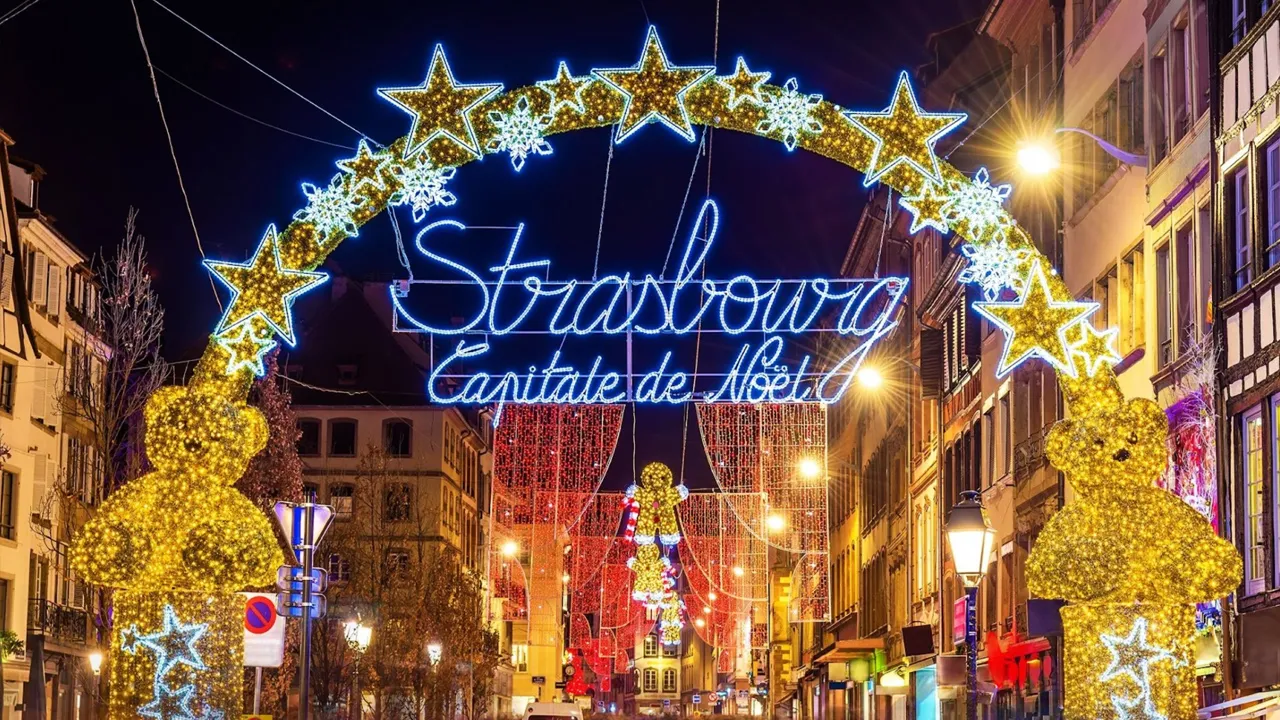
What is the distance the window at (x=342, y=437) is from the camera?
87812 millimetres

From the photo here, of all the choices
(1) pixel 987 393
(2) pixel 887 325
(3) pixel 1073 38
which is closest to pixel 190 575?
(2) pixel 887 325

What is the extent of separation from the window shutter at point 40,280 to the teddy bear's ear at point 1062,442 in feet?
127

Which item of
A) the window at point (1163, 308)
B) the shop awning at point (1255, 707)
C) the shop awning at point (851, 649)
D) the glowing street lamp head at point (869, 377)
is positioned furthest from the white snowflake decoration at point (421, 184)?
the shop awning at point (851, 649)

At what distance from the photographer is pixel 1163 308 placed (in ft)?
92.4

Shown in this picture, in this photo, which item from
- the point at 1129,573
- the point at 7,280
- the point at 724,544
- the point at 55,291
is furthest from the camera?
the point at 724,544

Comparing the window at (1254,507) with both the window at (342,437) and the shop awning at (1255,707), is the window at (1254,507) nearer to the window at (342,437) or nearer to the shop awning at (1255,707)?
the shop awning at (1255,707)

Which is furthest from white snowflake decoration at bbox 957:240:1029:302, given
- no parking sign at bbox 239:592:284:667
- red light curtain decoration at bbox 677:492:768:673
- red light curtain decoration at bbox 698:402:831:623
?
red light curtain decoration at bbox 677:492:768:673

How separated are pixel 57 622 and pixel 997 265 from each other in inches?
1649

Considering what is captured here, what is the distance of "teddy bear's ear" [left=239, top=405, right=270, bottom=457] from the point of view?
17.6 m

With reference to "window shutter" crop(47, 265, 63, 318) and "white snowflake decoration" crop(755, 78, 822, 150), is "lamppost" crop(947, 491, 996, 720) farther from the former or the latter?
"window shutter" crop(47, 265, 63, 318)

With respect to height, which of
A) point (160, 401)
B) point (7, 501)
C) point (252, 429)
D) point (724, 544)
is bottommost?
point (252, 429)

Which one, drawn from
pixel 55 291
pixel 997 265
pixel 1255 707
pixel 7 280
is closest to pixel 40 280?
pixel 55 291

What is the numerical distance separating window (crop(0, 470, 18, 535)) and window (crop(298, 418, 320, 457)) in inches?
1444

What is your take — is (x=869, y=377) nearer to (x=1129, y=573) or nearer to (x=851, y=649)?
(x=1129, y=573)
